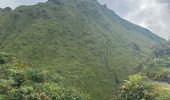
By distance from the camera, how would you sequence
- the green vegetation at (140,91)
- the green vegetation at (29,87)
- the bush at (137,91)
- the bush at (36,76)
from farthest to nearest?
the bush at (137,91)
the green vegetation at (140,91)
the bush at (36,76)
the green vegetation at (29,87)

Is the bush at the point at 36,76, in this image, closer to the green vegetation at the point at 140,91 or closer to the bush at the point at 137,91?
the bush at the point at 137,91

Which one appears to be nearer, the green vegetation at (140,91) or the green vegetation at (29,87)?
the green vegetation at (29,87)

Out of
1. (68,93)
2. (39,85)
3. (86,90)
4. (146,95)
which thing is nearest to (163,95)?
(146,95)

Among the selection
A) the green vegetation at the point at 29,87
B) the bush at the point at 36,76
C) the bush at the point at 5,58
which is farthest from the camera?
the bush at the point at 5,58

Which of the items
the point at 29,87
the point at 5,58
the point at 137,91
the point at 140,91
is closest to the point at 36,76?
the point at 29,87

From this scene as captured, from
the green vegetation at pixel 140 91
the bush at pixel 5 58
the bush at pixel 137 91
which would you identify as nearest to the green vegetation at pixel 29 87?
the bush at pixel 5 58

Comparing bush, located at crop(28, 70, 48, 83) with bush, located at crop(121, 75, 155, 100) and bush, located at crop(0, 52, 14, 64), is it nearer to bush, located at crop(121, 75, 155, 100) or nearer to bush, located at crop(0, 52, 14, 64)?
bush, located at crop(0, 52, 14, 64)

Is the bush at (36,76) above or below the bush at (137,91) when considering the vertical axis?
above

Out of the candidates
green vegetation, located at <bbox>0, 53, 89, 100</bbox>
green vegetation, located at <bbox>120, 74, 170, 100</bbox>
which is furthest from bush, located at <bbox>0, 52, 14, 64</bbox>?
green vegetation, located at <bbox>120, 74, 170, 100</bbox>

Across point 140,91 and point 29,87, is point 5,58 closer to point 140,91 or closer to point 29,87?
point 29,87

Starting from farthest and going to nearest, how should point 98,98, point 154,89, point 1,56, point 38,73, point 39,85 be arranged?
point 98,98, point 1,56, point 154,89, point 38,73, point 39,85

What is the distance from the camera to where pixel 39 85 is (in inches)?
4936

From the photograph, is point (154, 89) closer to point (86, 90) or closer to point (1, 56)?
point (86, 90)

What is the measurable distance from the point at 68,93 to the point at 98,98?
61.1 meters
